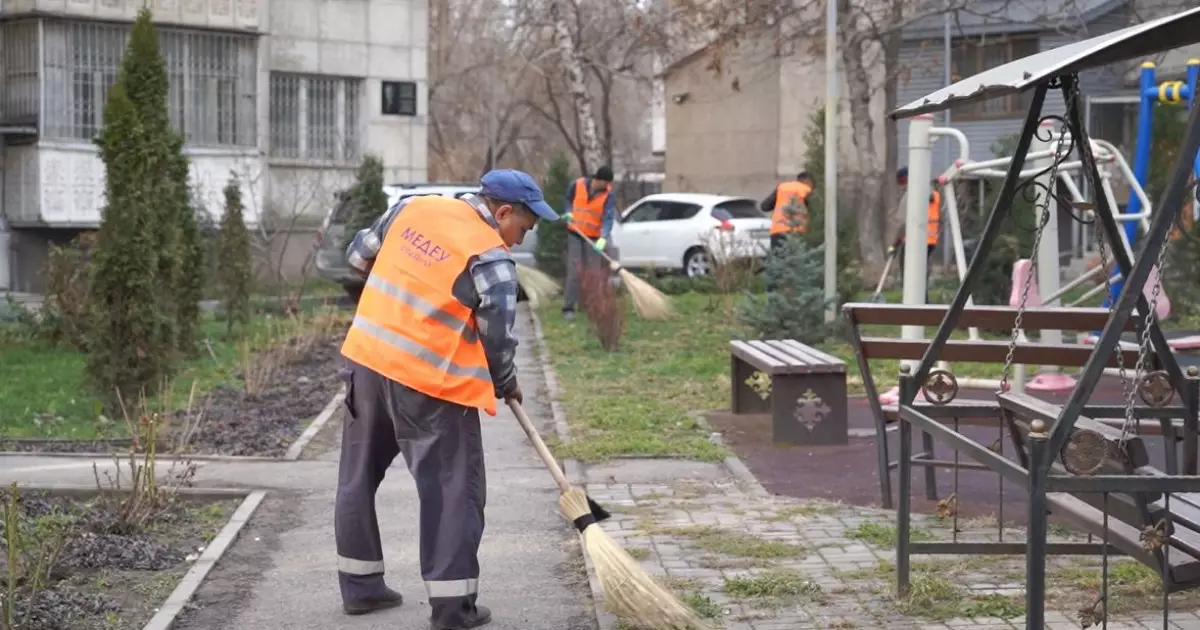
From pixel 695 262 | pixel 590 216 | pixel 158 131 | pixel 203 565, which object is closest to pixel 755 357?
pixel 203 565

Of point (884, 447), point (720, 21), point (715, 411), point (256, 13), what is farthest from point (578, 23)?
point (884, 447)

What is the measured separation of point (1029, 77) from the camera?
173 inches

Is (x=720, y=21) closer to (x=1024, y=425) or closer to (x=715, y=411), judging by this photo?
(x=715, y=411)

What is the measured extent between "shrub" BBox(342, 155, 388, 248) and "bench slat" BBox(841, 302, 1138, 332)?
43.7ft

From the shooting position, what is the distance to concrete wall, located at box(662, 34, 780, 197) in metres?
35.3

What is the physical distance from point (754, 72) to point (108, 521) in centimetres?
2930

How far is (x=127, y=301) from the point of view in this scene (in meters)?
10.8

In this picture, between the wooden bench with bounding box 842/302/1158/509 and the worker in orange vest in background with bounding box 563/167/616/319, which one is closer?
the wooden bench with bounding box 842/302/1158/509

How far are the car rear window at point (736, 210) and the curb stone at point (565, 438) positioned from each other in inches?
266

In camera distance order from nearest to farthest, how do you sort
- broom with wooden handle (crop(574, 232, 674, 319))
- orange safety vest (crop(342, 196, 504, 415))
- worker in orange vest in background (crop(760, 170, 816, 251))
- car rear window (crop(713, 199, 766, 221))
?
orange safety vest (crop(342, 196, 504, 415)) → worker in orange vest in background (crop(760, 170, 816, 251)) → broom with wooden handle (crop(574, 232, 674, 319)) → car rear window (crop(713, 199, 766, 221))

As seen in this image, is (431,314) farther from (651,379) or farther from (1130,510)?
(651,379)

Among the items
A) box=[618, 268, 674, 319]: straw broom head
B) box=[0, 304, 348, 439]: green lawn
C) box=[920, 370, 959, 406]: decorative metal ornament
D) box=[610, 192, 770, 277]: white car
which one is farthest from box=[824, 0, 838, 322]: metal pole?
box=[610, 192, 770, 277]: white car

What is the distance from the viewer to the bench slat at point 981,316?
21.7ft

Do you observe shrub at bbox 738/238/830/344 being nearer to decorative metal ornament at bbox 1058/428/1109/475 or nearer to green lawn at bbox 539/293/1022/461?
green lawn at bbox 539/293/1022/461
